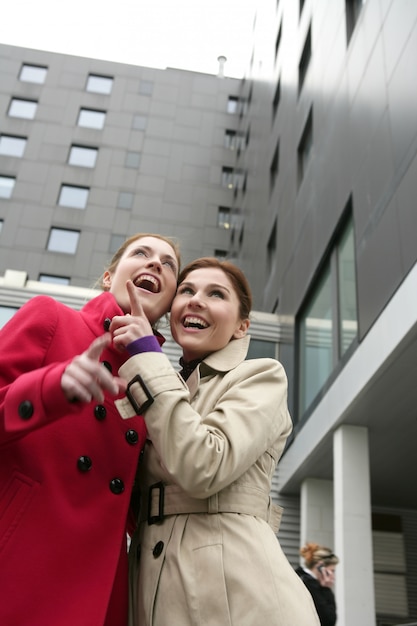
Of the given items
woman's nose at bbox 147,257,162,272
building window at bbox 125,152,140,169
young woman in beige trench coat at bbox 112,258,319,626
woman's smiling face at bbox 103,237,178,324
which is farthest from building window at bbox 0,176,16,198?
young woman in beige trench coat at bbox 112,258,319,626

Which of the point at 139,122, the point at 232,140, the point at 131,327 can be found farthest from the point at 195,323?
the point at 232,140

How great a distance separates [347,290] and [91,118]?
25004mm

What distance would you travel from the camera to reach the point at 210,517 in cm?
190

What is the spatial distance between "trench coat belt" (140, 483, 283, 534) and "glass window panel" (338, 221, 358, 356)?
807 cm

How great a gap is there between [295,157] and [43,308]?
1583 centimetres

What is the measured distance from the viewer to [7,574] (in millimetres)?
1604

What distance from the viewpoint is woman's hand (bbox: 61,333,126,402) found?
1.54 metres

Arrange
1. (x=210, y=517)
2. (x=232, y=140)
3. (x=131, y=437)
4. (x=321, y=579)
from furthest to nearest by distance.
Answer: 1. (x=232, y=140)
2. (x=321, y=579)
3. (x=131, y=437)
4. (x=210, y=517)

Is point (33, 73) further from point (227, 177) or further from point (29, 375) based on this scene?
point (29, 375)

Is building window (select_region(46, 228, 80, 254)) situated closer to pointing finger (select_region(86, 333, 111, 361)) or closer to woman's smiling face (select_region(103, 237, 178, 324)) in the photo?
woman's smiling face (select_region(103, 237, 178, 324))

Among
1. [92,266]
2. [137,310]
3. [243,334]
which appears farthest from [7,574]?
[92,266]

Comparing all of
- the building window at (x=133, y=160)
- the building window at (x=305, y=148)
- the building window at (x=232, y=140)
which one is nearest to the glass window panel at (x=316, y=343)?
the building window at (x=305, y=148)

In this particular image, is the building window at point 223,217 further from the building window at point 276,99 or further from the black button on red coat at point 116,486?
the black button on red coat at point 116,486

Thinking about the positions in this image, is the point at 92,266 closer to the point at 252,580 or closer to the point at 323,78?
the point at 323,78
